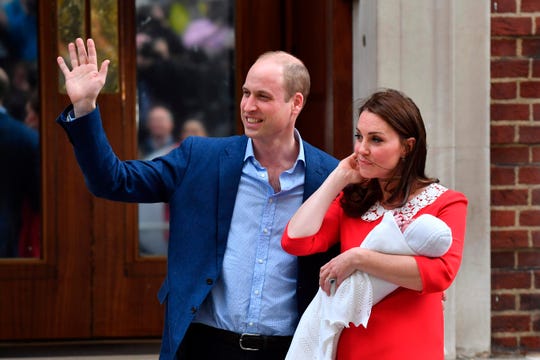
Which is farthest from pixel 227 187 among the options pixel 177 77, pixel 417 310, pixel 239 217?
pixel 177 77

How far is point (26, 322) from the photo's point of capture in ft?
17.7

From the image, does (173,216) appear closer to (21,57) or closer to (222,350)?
(222,350)

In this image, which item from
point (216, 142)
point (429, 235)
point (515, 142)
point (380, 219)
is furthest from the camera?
point (515, 142)

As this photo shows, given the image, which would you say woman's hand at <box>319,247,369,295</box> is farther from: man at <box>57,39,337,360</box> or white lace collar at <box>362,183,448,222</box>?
man at <box>57,39,337,360</box>

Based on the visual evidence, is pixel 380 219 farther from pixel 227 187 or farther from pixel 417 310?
pixel 227 187

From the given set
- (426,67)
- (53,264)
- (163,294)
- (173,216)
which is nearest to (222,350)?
(163,294)

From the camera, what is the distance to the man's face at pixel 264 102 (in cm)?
318

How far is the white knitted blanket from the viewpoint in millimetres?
2701

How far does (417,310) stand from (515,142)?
7.19ft

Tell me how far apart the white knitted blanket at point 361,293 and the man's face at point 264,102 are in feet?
1.94

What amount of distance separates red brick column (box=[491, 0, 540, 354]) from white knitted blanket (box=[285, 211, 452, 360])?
2.10m

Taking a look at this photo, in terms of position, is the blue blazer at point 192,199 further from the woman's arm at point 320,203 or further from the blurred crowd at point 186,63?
the blurred crowd at point 186,63

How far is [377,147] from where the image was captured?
288 cm

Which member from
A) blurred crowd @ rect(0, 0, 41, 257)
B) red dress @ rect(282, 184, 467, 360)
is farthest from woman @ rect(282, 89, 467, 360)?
blurred crowd @ rect(0, 0, 41, 257)
